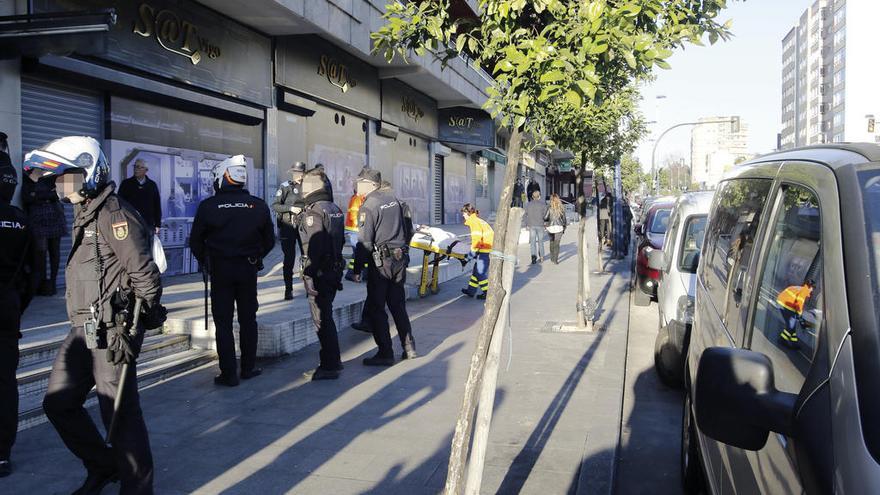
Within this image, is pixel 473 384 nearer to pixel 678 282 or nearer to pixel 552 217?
pixel 678 282

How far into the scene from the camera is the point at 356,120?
20422 millimetres

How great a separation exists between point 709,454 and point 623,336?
5.76 metres

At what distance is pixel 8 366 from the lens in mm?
4242

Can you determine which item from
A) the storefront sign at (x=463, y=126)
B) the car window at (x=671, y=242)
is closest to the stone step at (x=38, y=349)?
the car window at (x=671, y=242)

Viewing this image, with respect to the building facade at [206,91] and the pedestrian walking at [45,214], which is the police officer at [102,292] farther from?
A: the pedestrian walking at [45,214]

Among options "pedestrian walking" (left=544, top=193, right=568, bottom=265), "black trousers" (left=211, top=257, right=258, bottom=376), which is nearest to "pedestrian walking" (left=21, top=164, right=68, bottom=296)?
"black trousers" (left=211, top=257, right=258, bottom=376)

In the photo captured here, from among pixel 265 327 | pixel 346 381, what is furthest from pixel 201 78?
pixel 346 381

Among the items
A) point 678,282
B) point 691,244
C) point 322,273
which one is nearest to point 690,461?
point 678,282

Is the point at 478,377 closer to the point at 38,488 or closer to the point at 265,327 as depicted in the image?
the point at 38,488

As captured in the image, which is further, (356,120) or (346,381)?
(356,120)

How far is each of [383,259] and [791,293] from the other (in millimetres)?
5095

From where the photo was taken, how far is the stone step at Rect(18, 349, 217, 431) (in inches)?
204

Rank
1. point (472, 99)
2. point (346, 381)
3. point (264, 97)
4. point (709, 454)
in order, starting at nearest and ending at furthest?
point (709, 454) → point (346, 381) → point (264, 97) → point (472, 99)

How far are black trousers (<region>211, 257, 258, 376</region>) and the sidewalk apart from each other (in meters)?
0.32
